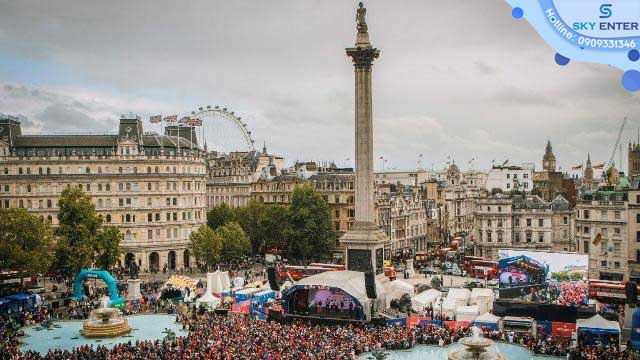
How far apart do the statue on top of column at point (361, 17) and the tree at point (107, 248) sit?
106 ft

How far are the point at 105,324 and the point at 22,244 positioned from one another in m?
16.4

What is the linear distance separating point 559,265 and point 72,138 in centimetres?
6048

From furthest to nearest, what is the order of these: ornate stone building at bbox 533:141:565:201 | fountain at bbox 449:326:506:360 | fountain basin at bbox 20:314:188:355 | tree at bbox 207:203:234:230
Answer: ornate stone building at bbox 533:141:565:201
tree at bbox 207:203:234:230
fountain basin at bbox 20:314:188:355
fountain at bbox 449:326:506:360

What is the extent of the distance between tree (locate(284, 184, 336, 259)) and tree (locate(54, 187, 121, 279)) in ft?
87.5

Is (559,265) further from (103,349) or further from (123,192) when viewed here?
(123,192)

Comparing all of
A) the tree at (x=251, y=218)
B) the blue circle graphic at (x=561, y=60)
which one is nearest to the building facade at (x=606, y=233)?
the tree at (x=251, y=218)

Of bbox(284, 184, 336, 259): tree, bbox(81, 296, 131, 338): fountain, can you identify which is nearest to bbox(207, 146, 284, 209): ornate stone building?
bbox(284, 184, 336, 259): tree


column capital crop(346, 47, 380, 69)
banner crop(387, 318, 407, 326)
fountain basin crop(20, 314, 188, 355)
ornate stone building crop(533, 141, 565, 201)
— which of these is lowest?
fountain basin crop(20, 314, 188, 355)

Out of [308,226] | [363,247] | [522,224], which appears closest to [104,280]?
[363,247]

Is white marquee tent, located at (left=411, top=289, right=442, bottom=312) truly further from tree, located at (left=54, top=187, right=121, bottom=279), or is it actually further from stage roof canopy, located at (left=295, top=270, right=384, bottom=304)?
tree, located at (left=54, top=187, right=121, bottom=279)

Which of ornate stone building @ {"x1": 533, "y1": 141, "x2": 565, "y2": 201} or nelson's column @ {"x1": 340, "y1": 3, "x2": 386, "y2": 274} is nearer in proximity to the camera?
nelson's column @ {"x1": 340, "y1": 3, "x2": 386, "y2": 274}

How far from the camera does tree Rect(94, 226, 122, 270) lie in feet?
212

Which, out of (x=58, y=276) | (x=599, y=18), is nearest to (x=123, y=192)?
(x=58, y=276)

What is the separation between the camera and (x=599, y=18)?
12117mm
